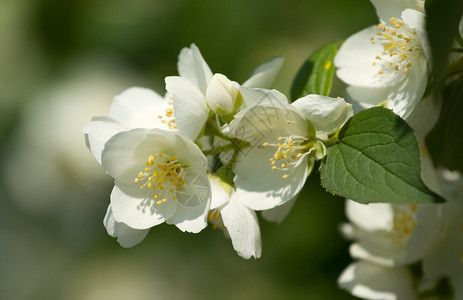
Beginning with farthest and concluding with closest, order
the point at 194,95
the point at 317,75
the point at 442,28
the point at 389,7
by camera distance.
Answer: the point at 317,75, the point at 389,7, the point at 194,95, the point at 442,28

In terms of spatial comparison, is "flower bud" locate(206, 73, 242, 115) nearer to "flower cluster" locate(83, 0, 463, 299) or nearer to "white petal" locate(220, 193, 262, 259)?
"flower cluster" locate(83, 0, 463, 299)

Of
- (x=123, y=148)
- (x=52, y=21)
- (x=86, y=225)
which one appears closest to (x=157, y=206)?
(x=123, y=148)

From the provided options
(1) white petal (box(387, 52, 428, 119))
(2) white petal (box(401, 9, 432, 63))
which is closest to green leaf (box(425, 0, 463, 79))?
(2) white petal (box(401, 9, 432, 63))

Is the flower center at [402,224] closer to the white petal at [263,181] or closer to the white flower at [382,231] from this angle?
the white flower at [382,231]

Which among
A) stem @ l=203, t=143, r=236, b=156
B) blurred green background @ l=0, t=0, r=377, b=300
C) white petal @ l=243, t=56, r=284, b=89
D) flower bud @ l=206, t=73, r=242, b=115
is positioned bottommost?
blurred green background @ l=0, t=0, r=377, b=300

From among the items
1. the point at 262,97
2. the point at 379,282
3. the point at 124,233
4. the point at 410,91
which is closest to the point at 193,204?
the point at 124,233

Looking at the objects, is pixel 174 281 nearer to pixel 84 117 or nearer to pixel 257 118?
pixel 84 117

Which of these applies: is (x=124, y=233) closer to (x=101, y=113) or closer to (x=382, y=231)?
(x=382, y=231)
